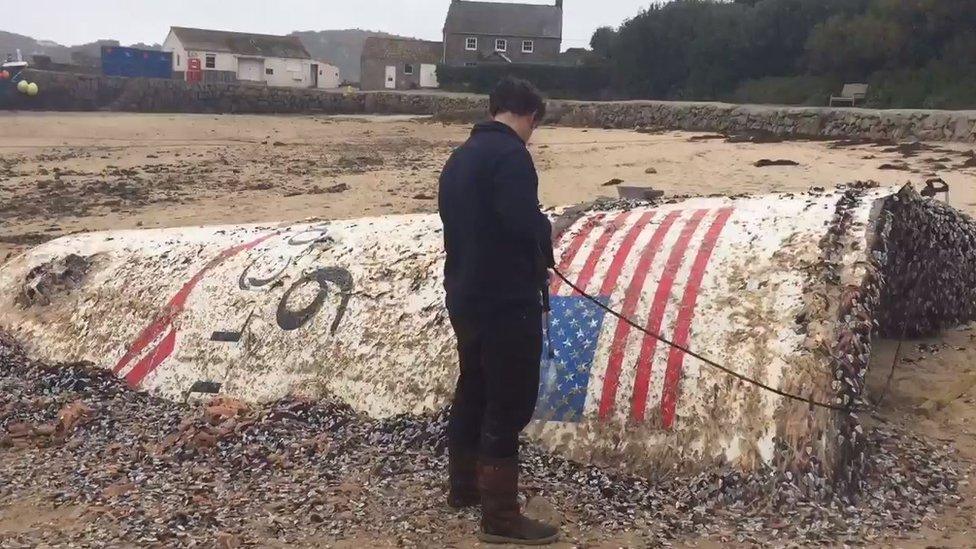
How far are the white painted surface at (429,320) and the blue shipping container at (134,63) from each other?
48657mm

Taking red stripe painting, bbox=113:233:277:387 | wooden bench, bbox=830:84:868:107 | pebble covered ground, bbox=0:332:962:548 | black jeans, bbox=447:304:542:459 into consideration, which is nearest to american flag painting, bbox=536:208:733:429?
pebble covered ground, bbox=0:332:962:548

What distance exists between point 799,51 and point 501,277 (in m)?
32.6

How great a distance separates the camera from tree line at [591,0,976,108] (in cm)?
2538

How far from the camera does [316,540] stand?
363cm

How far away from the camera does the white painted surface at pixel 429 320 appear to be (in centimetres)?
410

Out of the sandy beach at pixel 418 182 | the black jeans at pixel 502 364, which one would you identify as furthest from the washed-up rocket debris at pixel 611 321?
the black jeans at pixel 502 364

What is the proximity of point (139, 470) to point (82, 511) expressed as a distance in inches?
18.2

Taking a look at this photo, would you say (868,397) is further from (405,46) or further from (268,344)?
(405,46)

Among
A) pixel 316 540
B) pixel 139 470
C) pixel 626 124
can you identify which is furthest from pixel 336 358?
pixel 626 124

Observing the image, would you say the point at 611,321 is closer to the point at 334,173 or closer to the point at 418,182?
the point at 418,182

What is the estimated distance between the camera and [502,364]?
3480 mm

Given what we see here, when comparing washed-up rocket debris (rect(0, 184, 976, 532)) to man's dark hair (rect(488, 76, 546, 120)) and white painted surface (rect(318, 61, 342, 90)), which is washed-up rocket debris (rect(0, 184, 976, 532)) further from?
white painted surface (rect(318, 61, 342, 90))

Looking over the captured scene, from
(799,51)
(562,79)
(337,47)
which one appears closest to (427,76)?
(562,79)

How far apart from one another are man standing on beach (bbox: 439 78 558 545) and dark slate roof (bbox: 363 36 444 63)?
5811 cm
